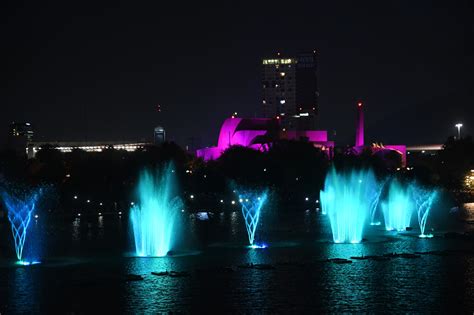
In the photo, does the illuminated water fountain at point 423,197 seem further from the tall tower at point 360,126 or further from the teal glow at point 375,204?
the tall tower at point 360,126

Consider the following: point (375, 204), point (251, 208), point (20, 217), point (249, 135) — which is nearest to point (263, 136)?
point (249, 135)

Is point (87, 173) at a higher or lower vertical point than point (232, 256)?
higher

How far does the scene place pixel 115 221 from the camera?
6431 cm

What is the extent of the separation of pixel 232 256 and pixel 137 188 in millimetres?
51828

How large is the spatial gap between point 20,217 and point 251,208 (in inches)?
1074

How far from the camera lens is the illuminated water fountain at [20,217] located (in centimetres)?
3947

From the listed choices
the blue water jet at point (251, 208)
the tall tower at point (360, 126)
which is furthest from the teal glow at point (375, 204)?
the tall tower at point (360, 126)

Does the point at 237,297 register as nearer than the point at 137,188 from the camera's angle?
Yes

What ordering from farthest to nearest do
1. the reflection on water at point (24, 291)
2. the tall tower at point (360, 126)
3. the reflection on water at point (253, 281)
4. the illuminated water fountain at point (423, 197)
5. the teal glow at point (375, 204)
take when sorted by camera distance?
the tall tower at point (360, 126)
the illuminated water fountain at point (423, 197)
the teal glow at point (375, 204)
the reflection on water at point (24, 291)
the reflection on water at point (253, 281)

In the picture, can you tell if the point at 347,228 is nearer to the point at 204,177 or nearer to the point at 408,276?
the point at 408,276

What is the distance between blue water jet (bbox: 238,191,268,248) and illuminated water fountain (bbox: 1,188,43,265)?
40.3 feet

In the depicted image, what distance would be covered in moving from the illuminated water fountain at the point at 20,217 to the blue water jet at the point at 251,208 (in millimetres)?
12294

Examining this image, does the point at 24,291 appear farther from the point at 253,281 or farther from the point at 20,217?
the point at 20,217

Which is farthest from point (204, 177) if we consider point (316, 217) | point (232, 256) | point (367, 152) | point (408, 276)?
point (408, 276)
